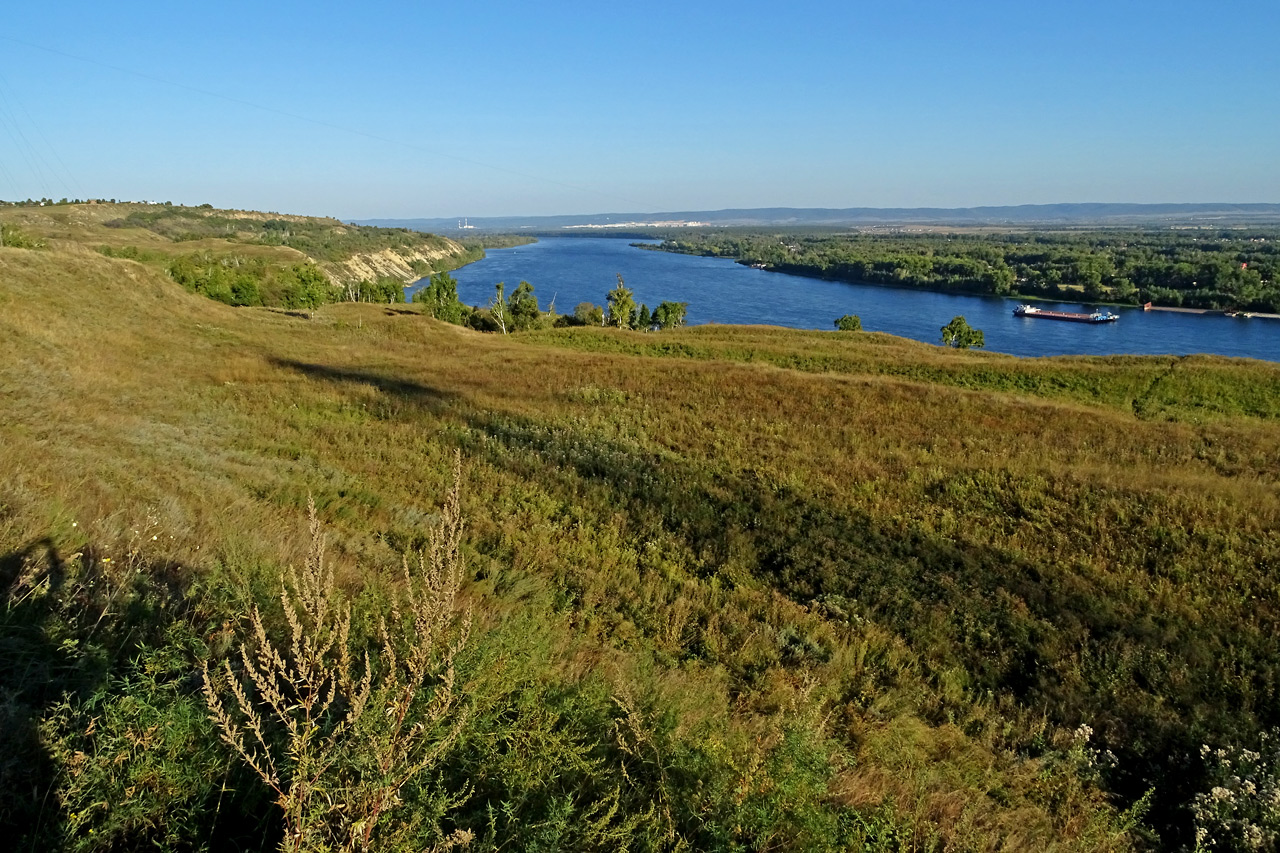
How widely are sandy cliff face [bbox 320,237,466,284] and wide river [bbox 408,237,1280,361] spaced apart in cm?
1327

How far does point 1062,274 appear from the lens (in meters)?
→ 119

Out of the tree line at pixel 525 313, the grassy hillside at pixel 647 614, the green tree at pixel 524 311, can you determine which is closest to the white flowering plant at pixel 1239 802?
the grassy hillside at pixel 647 614

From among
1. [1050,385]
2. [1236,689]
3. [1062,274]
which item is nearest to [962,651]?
[1236,689]

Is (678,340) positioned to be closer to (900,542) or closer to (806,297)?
(900,542)

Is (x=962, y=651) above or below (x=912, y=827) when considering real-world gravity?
below

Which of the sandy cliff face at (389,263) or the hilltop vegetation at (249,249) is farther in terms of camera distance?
the sandy cliff face at (389,263)

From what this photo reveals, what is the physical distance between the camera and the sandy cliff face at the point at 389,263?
119 m

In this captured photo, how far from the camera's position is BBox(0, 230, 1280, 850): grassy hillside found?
293 cm

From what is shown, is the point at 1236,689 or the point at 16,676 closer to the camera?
the point at 16,676

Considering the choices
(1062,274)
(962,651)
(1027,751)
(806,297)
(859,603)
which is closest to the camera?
(1027,751)

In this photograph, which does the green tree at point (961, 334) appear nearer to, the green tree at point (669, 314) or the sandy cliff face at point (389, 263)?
the green tree at point (669, 314)

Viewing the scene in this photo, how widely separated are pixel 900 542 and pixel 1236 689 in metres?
3.81

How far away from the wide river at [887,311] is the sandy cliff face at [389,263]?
13268 millimetres

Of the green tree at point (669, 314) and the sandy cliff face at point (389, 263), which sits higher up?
the sandy cliff face at point (389, 263)
